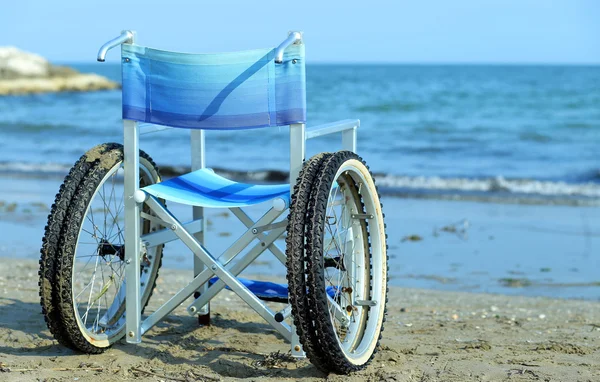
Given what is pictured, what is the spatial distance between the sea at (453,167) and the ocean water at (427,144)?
0.04 m

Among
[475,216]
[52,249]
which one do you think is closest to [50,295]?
[52,249]

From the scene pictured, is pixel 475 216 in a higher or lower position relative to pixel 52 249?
lower

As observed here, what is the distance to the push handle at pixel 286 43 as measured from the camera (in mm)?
3014

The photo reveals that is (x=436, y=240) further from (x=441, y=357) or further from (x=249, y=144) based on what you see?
(x=249, y=144)

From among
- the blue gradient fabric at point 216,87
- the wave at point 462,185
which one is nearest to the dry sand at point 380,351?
the blue gradient fabric at point 216,87

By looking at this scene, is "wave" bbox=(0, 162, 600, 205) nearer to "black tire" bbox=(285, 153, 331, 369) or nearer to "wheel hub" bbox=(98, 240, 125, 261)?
"wheel hub" bbox=(98, 240, 125, 261)

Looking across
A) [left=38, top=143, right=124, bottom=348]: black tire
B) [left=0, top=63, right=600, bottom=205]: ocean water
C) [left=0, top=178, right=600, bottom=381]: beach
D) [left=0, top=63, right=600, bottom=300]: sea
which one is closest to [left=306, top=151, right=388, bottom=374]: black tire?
[left=0, top=178, right=600, bottom=381]: beach

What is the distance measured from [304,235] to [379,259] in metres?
0.70

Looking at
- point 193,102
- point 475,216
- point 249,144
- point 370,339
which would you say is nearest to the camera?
point 193,102

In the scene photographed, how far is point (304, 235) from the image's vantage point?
300 centimetres

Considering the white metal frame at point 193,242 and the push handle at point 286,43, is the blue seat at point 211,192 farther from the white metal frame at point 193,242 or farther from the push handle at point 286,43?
the push handle at point 286,43

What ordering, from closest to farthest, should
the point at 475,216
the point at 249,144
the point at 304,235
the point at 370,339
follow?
1. the point at 304,235
2. the point at 370,339
3. the point at 475,216
4. the point at 249,144

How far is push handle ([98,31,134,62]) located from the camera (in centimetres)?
321

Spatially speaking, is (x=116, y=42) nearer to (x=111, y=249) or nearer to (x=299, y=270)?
(x=111, y=249)
